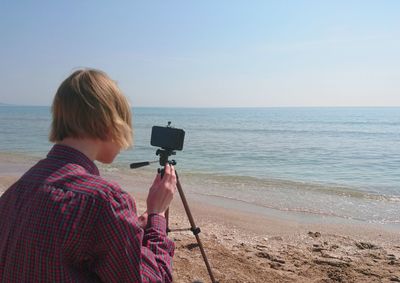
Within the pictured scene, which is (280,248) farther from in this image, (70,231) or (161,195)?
(70,231)

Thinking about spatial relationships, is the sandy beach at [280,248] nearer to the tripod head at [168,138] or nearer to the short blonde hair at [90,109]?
the tripod head at [168,138]

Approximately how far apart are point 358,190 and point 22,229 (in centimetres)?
1147

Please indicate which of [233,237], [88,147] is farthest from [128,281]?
[233,237]

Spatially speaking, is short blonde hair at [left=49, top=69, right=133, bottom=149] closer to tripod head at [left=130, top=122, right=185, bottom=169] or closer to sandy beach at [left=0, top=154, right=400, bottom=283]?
tripod head at [left=130, top=122, right=185, bottom=169]

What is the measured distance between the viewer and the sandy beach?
4.73m

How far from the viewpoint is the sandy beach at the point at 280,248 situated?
4.73 m

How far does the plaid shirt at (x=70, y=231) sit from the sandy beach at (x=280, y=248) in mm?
3398

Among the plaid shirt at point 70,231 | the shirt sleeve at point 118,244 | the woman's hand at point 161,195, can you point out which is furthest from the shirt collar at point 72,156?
the woman's hand at point 161,195

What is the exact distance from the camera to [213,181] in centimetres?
1237

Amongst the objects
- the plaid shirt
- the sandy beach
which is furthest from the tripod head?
the sandy beach

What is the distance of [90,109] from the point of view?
4.06ft

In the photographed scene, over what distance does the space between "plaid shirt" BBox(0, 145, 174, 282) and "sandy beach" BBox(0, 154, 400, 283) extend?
11.1 ft

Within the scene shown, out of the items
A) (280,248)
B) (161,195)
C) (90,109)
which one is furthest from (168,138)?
(280,248)

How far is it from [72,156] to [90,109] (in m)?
0.16
